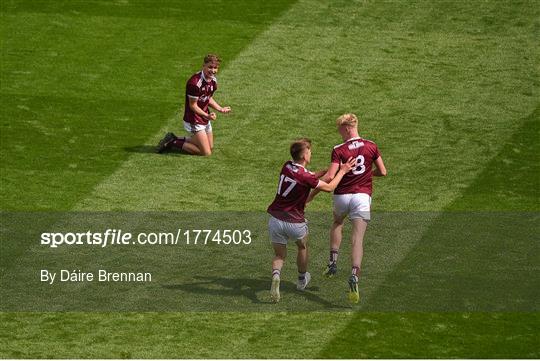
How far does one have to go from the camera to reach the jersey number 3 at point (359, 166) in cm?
1791

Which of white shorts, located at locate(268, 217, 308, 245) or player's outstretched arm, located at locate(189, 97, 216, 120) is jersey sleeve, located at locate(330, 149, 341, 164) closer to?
white shorts, located at locate(268, 217, 308, 245)

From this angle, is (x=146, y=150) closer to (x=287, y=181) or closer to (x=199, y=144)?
(x=199, y=144)

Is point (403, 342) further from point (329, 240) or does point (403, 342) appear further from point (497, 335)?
point (329, 240)

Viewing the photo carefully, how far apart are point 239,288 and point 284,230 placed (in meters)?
1.33

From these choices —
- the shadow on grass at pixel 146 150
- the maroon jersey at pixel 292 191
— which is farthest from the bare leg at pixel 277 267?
the shadow on grass at pixel 146 150

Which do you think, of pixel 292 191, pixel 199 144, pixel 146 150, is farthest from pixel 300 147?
pixel 146 150

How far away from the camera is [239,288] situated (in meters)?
18.4

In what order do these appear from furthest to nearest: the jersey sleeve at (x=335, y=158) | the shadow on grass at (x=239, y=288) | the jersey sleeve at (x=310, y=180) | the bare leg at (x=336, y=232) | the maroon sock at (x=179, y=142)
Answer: the maroon sock at (x=179, y=142) < the bare leg at (x=336, y=232) < the shadow on grass at (x=239, y=288) < the jersey sleeve at (x=335, y=158) < the jersey sleeve at (x=310, y=180)

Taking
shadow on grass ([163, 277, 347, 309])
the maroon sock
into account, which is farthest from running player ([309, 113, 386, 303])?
the maroon sock

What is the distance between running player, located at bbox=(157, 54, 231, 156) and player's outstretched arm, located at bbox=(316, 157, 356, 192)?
17.7ft

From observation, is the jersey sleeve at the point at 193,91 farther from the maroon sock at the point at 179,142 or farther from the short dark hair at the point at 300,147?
the short dark hair at the point at 300,147

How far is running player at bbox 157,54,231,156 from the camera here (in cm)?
2295

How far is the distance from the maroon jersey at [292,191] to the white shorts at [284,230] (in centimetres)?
5

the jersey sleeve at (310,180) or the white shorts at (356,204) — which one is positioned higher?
the jersey sleeve at (310,180)
